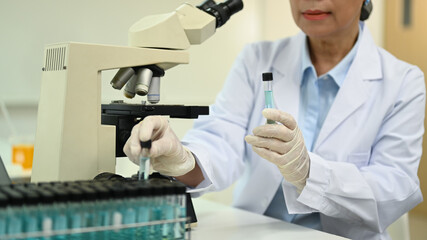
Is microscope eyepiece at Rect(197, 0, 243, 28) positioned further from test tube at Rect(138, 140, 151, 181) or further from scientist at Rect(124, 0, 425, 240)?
test tube at Rect(138, 140, 151, 181)

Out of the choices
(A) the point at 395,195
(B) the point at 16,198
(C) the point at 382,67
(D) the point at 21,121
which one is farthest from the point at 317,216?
(D) the point at 21,121

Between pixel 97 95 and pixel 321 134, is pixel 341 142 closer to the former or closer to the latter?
pixel 321 134

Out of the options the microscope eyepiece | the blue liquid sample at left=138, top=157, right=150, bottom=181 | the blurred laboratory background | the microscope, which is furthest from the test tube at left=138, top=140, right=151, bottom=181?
the blurred laboratory background

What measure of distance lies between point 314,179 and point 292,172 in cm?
7

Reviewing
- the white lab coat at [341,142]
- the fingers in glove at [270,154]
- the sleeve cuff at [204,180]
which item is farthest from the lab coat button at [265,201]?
the fingers in glove at [270,154]

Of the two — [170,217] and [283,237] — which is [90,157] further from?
[283,237]

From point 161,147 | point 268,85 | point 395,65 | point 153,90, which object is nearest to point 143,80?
point 153,90

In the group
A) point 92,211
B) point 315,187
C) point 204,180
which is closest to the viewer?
point 92,211

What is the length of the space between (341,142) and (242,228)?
503 mm

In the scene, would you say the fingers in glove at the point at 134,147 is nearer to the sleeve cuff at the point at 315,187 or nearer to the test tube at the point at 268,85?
the test tube at the point at 268,85

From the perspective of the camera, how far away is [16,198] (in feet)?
2.23

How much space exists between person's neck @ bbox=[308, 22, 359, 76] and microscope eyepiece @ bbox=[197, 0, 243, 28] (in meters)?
0.46

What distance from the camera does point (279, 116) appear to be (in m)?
1.17

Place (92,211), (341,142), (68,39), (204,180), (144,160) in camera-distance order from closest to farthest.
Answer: (92,211)
(144,160)
(204,180)
(341,142)
(68,39)
